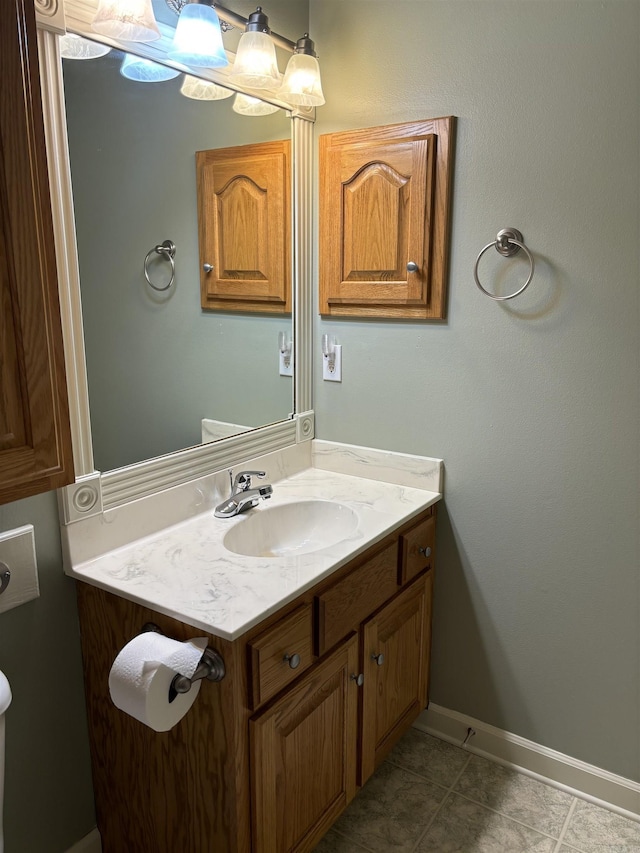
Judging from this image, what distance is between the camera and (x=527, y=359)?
5.67ft

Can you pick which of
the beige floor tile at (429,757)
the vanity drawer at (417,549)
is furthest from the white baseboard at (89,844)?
the vanity drawer at (417,549)

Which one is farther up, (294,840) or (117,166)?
(117,166)

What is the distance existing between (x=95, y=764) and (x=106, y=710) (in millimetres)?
181

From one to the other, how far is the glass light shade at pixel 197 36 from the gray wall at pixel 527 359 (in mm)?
517

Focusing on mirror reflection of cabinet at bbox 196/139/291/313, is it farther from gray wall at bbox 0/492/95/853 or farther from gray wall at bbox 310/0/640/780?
gray wall at bbox 0/492/95/853

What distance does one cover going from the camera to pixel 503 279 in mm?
→ 1726

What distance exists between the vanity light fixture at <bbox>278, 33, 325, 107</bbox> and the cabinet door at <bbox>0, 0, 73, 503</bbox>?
957 mm

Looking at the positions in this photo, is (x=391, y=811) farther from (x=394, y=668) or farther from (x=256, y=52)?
(x=256, y=52)

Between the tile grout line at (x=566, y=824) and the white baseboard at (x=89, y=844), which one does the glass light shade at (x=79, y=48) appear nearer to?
the white baseboard at (x=89, y=844)

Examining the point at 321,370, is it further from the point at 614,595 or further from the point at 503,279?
the point at 614,595

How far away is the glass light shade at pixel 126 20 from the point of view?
4.25 feet

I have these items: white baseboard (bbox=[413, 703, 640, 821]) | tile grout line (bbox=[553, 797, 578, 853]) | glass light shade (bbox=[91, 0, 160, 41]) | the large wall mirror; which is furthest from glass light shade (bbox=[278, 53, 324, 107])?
tile grout line (bbox=[553, 797, 578, 853])

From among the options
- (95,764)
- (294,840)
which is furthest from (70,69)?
(294,840)

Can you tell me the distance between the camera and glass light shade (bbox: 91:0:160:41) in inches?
51.0
